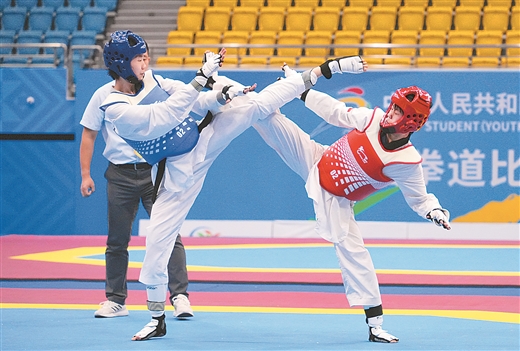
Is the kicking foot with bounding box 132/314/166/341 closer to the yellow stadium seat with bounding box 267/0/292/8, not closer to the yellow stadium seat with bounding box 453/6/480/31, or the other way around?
the yellow stadium seat with bounding box 453/6/480/31

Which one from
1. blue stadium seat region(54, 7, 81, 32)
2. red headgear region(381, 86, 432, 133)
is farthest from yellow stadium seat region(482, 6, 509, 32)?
red headgear region(381, 86, 432, 133)

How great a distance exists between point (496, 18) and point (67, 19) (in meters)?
7.59

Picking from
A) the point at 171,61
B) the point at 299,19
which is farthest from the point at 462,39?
the point at 171,61

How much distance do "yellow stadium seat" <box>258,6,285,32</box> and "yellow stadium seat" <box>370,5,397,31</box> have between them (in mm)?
1514

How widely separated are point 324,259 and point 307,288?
1552mm

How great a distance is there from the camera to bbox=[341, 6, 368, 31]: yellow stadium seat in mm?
12393

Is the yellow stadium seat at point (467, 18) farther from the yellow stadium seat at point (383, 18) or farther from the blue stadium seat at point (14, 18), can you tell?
the blue stadium seat at point (14, 18)

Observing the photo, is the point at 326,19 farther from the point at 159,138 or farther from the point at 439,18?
the point at 159,138

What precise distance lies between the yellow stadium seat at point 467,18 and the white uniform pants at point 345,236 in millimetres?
7924

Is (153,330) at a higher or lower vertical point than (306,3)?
lower

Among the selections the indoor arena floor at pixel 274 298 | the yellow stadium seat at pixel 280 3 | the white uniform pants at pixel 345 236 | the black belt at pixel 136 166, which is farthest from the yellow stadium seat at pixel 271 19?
the white uniform pants at pixel 345 236

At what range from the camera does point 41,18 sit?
13922 millimetres

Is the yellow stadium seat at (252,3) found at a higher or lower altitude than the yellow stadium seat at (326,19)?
higher

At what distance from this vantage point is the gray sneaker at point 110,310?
5.54m
